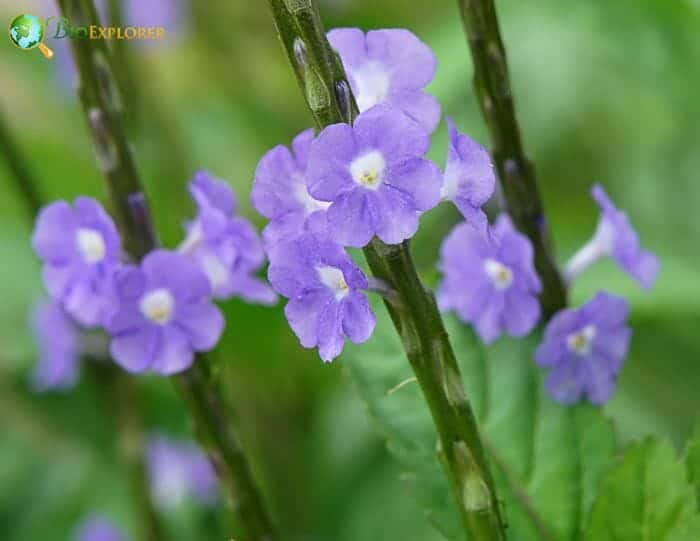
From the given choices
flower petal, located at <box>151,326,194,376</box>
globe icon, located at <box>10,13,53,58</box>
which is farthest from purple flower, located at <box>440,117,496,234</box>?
globe icon, located at <box>10,13,53,58</box>

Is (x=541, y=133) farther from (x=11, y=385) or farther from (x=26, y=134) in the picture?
(x=11, y=385)

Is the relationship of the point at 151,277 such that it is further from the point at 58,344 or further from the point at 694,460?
the point at 58,344

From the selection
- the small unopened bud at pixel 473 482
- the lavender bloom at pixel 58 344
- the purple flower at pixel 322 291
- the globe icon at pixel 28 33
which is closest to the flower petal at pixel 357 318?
the purple flower at pixel 322 291

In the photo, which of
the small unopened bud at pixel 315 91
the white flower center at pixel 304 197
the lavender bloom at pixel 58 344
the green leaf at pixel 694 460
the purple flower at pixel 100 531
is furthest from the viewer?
the purple flower at pixel 100 531

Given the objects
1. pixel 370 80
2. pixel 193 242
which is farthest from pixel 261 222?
pixel 370 80

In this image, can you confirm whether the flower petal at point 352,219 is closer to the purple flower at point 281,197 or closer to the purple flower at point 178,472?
the purple flower at point 281,197
